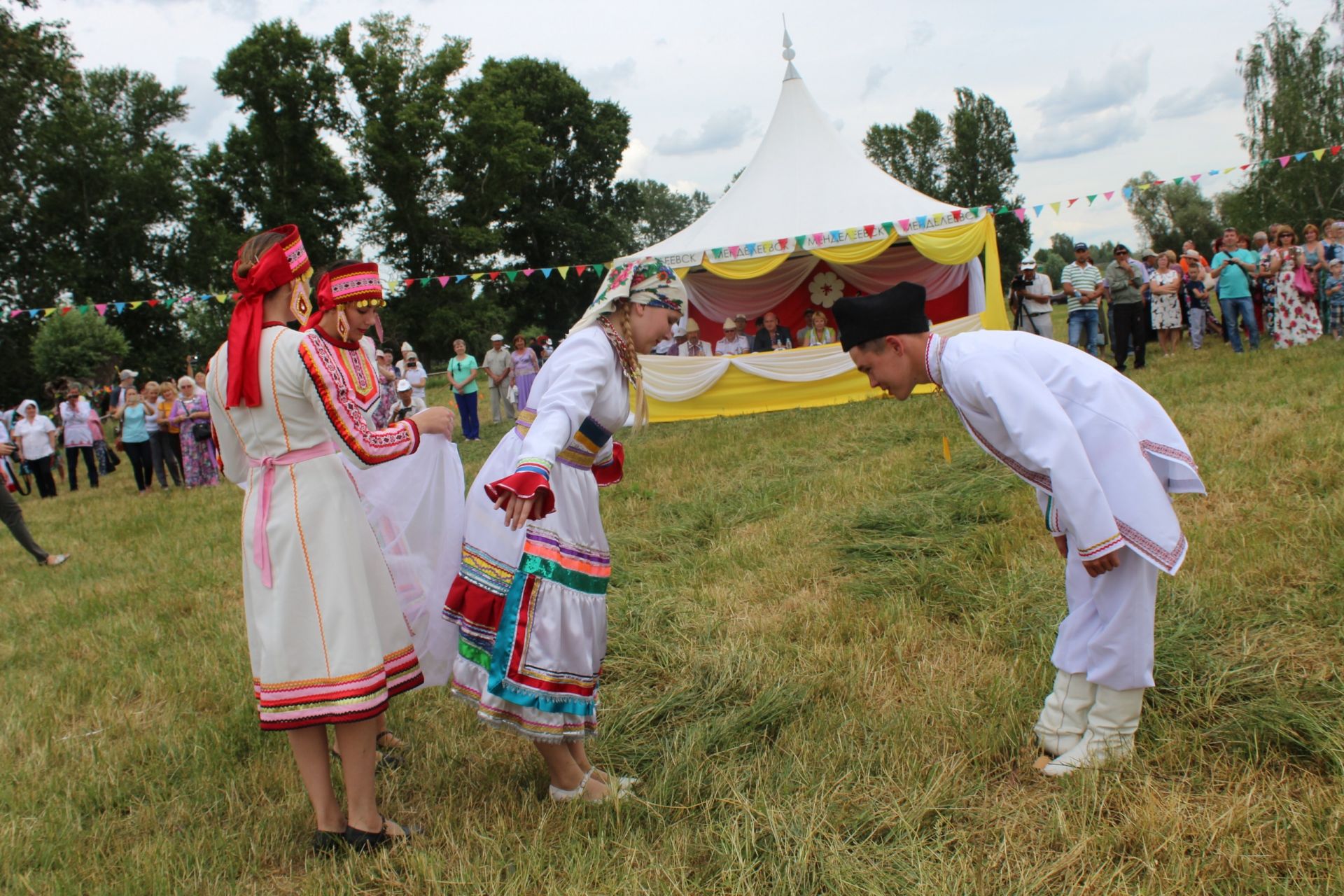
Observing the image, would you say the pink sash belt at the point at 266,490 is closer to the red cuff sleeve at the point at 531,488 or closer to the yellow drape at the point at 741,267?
the red cuff sleeve at the point at 531,488

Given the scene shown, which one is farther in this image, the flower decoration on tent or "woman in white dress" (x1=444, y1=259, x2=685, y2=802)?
the flower decoration on tent

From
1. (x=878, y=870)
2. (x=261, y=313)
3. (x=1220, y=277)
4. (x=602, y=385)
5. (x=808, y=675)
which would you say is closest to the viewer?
(x=878, y=870)

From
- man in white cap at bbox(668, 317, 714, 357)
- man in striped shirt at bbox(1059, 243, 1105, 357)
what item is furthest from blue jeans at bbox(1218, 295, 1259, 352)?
man in white cap at bbox(668, 317, 714, 357)

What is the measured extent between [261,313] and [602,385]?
1014 millimetres

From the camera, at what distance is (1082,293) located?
40.0 ft

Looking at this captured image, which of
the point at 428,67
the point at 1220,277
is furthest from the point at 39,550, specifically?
the point at 428,67

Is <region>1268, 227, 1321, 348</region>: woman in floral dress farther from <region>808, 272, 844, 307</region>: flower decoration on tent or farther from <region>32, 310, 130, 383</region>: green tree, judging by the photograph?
<region>32, 310, 130, 383</region>: green tree

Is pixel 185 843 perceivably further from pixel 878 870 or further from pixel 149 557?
pixel 149 557

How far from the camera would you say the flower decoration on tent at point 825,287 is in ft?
54.7

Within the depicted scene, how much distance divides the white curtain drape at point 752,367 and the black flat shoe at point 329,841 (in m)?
10.6

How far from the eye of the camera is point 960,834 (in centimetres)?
261

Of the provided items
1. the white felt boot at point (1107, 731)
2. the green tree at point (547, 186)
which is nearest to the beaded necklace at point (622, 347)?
the white felt boot at point (1107, 731)

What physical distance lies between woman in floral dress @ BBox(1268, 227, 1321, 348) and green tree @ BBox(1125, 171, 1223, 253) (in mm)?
45828

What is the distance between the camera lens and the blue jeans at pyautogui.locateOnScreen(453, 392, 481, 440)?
1520 centimetres
